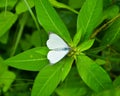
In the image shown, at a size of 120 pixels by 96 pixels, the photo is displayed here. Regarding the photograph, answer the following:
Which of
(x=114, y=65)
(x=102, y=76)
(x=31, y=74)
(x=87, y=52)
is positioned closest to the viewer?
(x=102, y=76)

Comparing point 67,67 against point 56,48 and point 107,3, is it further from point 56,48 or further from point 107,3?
point 107,3

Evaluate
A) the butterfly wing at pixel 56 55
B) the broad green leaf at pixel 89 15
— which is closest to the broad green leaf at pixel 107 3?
the broad green leaf at pixel 89 15

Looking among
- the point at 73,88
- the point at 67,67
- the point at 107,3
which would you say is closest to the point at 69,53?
the point at 67,67

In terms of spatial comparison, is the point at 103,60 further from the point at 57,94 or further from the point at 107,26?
the point at 57,94

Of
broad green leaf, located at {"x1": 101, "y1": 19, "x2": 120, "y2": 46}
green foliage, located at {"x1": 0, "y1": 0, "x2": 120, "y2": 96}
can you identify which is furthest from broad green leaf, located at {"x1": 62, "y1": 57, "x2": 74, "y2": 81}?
broad green leaf, located at {"x1": 101, "y1": 19, "x2": 120, "y2": 46}

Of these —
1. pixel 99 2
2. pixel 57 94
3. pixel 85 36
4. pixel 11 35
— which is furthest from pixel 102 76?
pixel 11 35
